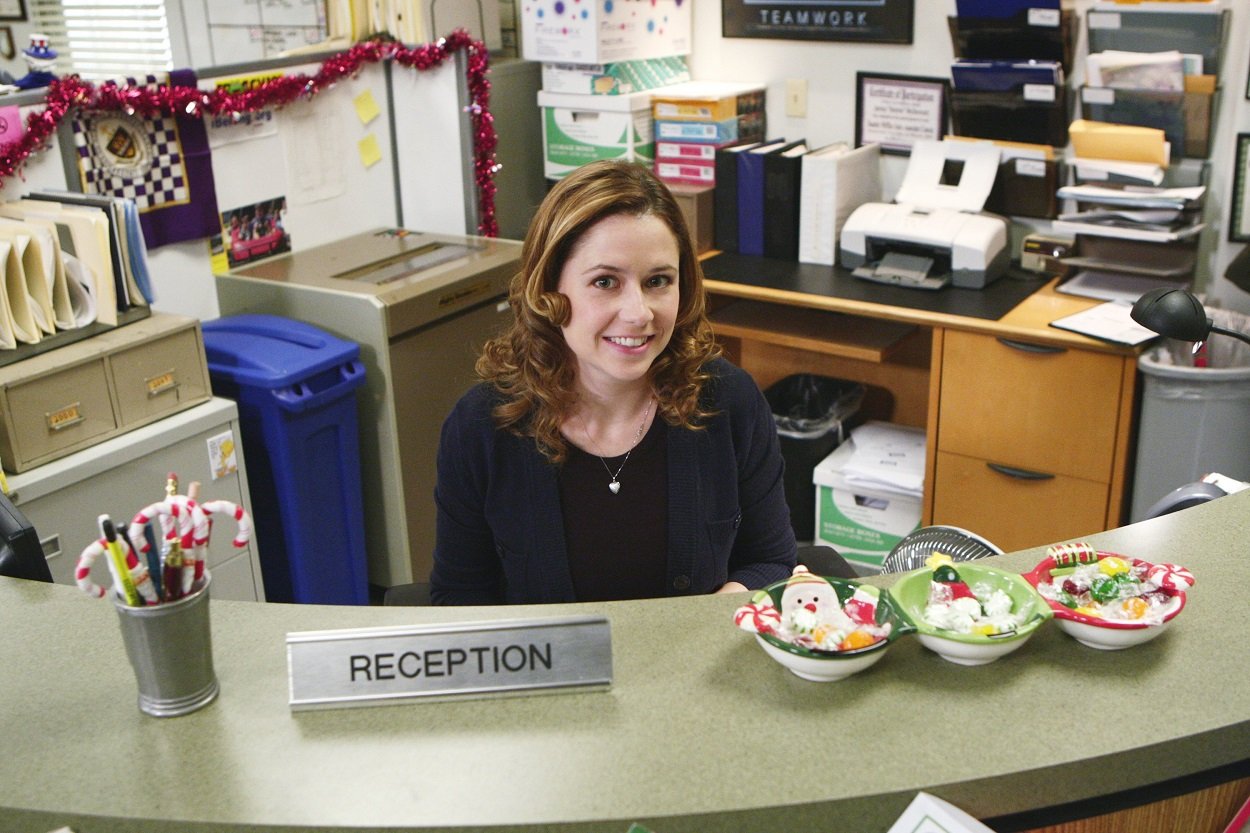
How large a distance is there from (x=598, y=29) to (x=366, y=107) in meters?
0.70

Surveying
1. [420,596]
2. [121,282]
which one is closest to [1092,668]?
→ [420,596]

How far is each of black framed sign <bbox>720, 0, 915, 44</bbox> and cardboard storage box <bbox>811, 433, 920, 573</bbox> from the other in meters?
1.17

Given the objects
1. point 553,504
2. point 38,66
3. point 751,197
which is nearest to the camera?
point 553,504

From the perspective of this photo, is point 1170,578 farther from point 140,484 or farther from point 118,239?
point 118,239

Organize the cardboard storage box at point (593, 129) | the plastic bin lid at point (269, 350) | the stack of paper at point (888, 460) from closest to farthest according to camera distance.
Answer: the plastic bin lid at point (269, 350) → the stack of paper at point (888, 460) → the cardboard storage box at point (593, 129)

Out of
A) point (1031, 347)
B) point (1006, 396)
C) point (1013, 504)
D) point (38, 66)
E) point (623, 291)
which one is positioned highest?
point (38, 66)

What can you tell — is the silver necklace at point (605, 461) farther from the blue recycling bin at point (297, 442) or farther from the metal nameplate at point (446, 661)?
the blue recycling bin at point (297, 442)

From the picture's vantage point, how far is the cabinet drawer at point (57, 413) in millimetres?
2338

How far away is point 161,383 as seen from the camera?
262 cm

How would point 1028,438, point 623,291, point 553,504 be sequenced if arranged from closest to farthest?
point 623,291
point 553,504
point 1028,438

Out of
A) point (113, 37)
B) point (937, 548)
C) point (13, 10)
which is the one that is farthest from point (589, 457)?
point (13, 10)

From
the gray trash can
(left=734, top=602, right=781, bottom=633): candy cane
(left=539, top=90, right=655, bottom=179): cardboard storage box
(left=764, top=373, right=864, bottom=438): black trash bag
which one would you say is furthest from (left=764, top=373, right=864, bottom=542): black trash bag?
(left=734, top=602, right=781, bottom=633): candy cane

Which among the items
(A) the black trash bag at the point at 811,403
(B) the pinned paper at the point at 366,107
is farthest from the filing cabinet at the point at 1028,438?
(B) the pinned paper at the point at 366,107

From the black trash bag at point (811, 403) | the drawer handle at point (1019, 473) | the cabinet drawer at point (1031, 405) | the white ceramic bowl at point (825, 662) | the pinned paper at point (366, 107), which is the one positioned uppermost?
the pinned paper at point (366, 107)
